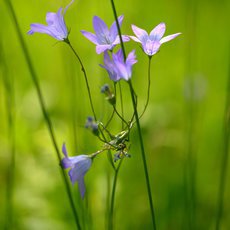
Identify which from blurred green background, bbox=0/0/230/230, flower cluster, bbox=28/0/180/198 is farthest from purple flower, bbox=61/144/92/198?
blurred green background, bbox=0/0/230/230

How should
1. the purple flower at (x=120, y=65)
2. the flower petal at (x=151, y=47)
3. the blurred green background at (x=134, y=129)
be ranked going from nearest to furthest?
1. the purple flower at (x=120, y=65)
2. the flower petal at (x=151, y=47)
3. the blurred green background at (x=134, y=129)

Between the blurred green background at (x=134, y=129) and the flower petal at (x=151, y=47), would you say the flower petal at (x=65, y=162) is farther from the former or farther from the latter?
the blurred green background at (x=134, y=129)

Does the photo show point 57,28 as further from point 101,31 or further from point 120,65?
point 120,65

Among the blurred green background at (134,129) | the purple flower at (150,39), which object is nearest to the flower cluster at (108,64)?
the purple flower at (150,39)

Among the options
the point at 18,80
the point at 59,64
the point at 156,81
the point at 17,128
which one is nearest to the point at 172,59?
the point at 156,81

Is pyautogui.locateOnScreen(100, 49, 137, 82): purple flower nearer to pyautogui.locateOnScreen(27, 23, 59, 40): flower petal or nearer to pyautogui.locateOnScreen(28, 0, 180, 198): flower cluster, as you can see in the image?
pyautogui.locateOnScreen(28, 0, 180, 198): flower cluster

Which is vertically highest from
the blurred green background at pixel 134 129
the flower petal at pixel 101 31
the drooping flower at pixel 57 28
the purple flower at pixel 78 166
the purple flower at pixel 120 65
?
the drooping flower at pixel 57 28

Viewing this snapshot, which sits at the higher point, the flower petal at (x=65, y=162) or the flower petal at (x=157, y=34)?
the flower petal at (x=157, y=34)

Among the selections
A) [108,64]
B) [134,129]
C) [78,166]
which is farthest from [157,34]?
[134,129]

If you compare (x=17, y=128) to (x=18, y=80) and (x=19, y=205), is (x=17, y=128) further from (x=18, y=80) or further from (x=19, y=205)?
(x=18, y=80)
